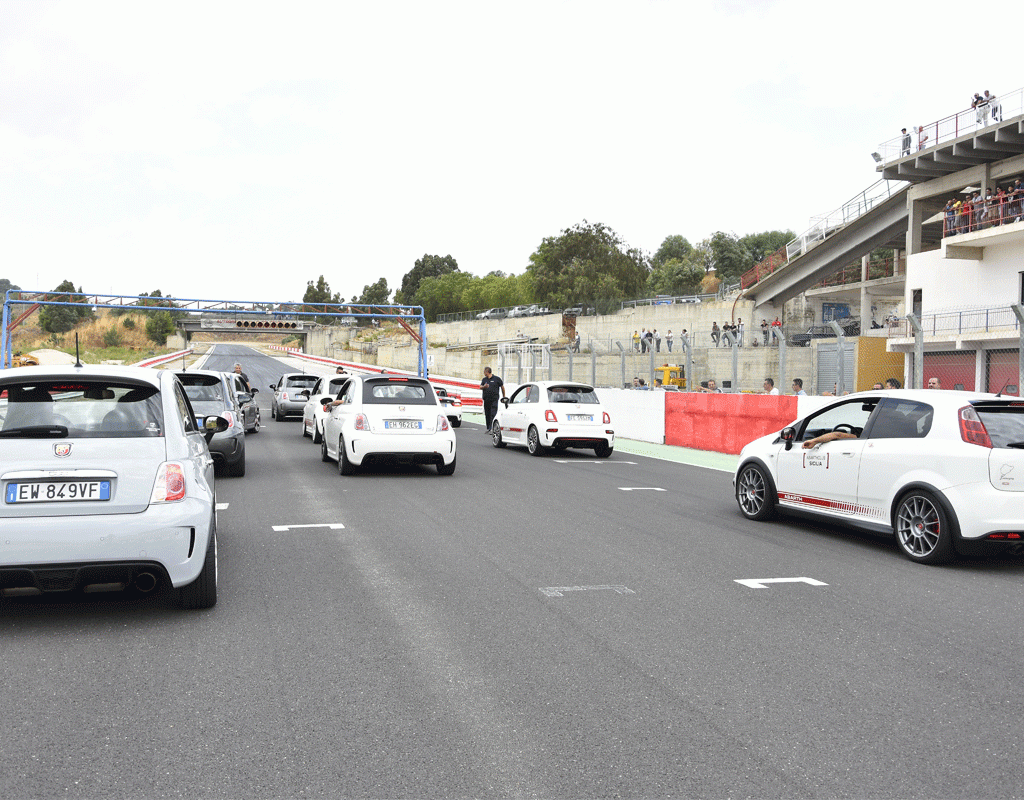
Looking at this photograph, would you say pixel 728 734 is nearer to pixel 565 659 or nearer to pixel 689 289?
pixel 565 659

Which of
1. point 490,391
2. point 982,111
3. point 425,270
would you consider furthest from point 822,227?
point 425,270

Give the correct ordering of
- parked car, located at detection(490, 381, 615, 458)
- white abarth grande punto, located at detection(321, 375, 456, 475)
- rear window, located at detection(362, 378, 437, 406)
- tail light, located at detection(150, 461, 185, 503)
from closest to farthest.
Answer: tail light, located at detection(150, 461, 185, 503)
white abarth grande punto, located at detection(321, 375, 456, 475)
rear window, located at detection(362, 378, 437, 406)
parked car, located at detection(490, 381, 615, 458)

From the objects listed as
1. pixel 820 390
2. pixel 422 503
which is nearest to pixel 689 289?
pixel 820 390

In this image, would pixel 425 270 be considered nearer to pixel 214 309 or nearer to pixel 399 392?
pixel 214 309

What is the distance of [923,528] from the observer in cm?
755

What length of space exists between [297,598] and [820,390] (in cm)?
1985

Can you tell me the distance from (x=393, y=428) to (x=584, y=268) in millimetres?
68271

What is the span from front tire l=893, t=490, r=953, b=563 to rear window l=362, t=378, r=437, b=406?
286 inches

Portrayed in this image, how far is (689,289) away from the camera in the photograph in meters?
93.4

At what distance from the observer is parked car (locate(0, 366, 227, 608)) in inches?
201

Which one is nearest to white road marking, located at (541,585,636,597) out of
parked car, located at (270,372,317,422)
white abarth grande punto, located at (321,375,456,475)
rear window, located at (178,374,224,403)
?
white abarth grande punto, located at (321,375,456,475)

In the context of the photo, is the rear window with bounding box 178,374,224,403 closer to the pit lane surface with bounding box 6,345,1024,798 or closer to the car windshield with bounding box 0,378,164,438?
the pit lane surface with bounding box 6,345,1024,798

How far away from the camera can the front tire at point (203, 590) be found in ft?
18.4

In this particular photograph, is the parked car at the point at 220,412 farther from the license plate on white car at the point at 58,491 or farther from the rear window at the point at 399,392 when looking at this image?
the license plate on white car at the point at 58,491
